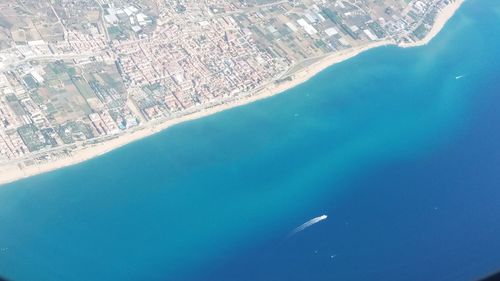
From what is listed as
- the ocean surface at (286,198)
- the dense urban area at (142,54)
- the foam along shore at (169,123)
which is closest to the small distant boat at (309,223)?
the ocean surface at (286,198)

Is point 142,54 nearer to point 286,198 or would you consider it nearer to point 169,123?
point 169,123

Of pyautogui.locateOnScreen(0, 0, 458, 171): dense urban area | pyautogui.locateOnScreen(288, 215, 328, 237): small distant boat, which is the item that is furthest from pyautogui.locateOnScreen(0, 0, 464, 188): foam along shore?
pyautogui.locateOnScreen(288, 215, 328, 237): small distant boat

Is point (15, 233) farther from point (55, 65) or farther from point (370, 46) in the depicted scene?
point (370, 46)

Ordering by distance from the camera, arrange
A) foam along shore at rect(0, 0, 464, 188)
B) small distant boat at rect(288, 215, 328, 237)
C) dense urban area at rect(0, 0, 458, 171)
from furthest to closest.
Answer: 1. dense urban area at rect(0, 0, 458, 171)
2. foam along shore at rect(0, 0, 464, 188)
3. small distant boat at rect(288, 215, 328, 237)

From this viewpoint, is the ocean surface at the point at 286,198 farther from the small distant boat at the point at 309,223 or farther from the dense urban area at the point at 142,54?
the dense urban area at the point at 142,54

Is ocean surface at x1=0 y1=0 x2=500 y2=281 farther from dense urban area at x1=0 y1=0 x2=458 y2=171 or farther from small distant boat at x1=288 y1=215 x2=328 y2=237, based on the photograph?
dense urban area at x1=0 y1=0 x2=458 y2=171

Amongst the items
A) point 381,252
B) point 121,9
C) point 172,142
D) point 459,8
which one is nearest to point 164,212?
point 172,142

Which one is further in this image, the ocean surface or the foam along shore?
the foam along shore
